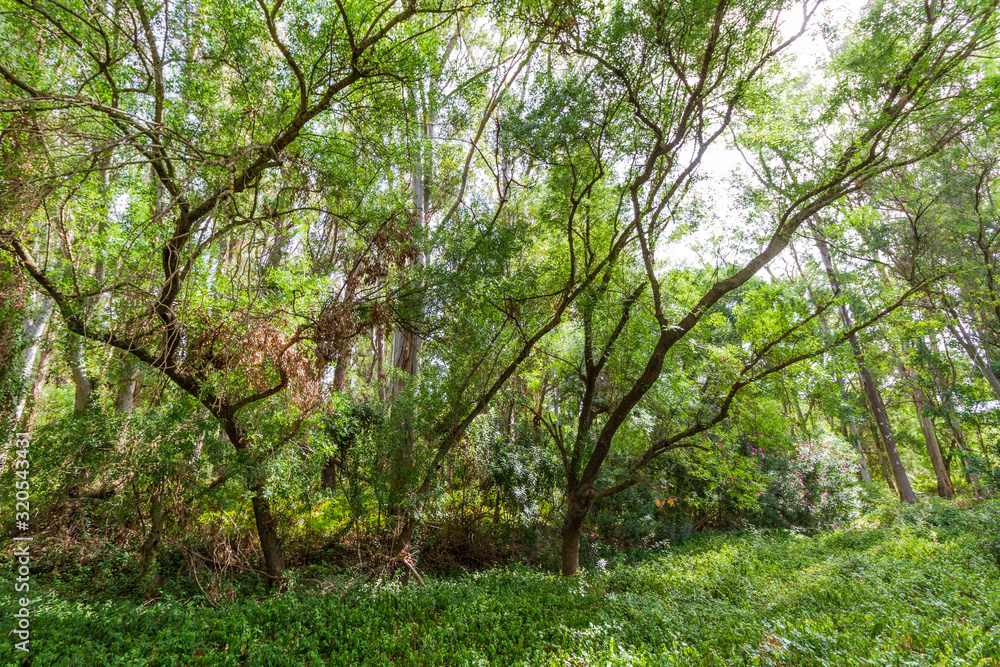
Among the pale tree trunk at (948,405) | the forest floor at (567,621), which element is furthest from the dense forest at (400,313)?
the pale tree trunk at (948,405)

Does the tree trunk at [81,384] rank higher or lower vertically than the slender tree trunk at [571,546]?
higher

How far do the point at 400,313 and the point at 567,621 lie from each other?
4.12 m

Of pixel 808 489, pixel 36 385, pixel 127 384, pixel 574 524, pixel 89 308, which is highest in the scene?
pixel 36 385

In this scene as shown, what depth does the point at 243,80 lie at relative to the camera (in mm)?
4531

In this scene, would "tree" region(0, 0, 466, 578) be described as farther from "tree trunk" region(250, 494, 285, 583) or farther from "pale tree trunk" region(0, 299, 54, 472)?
"pale tree trunk" region(0, 299, 54, 472)

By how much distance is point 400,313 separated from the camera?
5.91 meters

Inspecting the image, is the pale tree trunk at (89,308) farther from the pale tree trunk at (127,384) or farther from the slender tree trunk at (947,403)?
the slender tree trunk at (947,403)

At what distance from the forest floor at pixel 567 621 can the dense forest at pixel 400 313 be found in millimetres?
41

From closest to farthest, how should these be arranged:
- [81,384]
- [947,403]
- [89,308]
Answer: [89,308] → [81,384] → [947,403]

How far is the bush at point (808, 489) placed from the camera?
1107 centimetres

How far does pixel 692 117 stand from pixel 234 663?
7106 mm

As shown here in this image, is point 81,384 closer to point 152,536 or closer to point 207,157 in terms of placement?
point 152,536

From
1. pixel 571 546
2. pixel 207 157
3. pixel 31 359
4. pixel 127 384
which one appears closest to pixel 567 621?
pixel 571 546

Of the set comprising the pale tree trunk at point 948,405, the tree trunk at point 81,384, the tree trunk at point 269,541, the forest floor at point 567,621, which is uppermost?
the tree trunk at point 81,384
